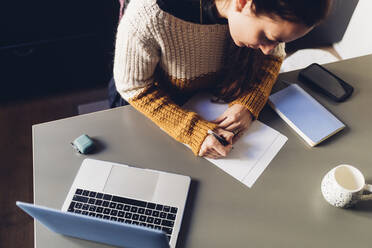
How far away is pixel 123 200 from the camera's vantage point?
84 centimetres

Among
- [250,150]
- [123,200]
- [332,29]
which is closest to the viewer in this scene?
[123,200]

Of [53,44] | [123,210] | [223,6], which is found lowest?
[53,44]

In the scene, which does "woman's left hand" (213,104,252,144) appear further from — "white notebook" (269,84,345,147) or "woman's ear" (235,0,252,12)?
"woman's ear" (235,0,252,12)

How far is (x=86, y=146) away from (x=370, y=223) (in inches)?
29.6

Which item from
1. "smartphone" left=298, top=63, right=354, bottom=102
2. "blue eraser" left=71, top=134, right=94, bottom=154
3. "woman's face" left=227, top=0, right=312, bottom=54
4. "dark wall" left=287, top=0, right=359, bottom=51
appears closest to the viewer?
"woman's face" left=227, top=0, right=312, bottom=54

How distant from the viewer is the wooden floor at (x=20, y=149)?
151cm

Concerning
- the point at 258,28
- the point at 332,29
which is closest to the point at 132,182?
the point at 258,28

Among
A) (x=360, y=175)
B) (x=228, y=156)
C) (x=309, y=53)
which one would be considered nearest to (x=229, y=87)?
(x=228, y=156)

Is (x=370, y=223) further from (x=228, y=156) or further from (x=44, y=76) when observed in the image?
(x=44, y=76)

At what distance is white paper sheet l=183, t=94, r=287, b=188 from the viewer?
2.97 feet

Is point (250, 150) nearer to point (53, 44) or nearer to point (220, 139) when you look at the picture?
point (220, 139)

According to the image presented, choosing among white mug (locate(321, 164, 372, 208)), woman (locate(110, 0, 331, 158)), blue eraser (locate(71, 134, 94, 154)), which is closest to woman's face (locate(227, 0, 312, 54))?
woman (locate(110, 0, 331, 158))

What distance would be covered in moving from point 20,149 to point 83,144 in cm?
101

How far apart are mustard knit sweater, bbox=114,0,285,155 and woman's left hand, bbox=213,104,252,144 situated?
20 millimetres
